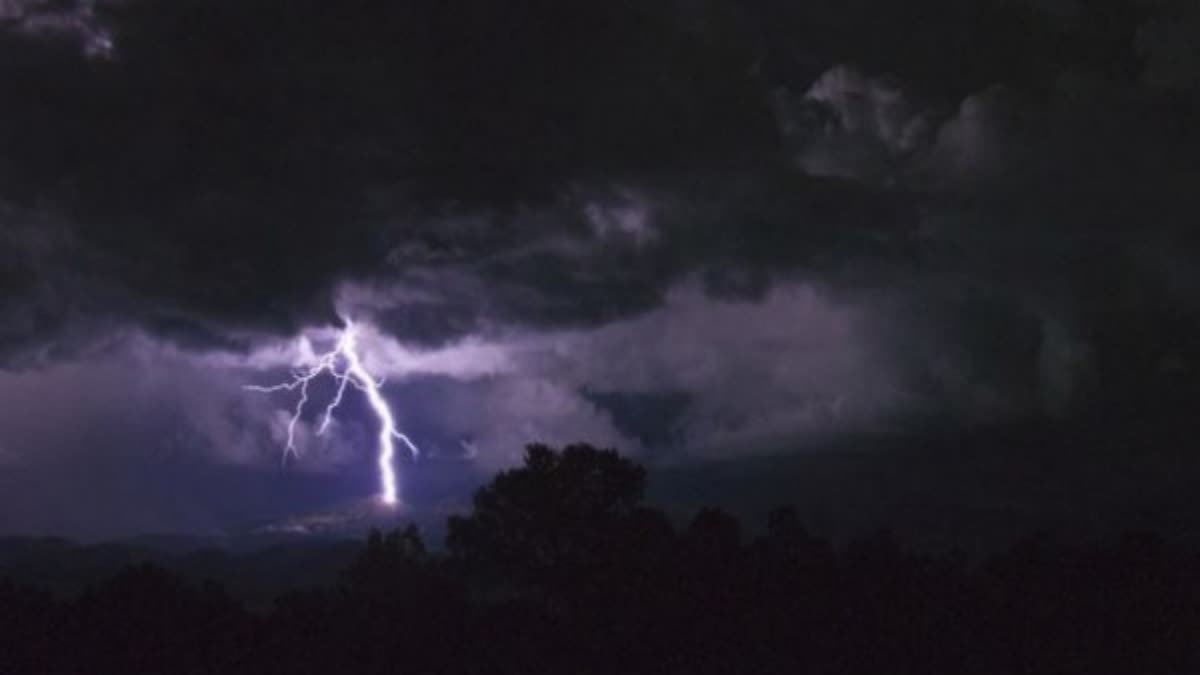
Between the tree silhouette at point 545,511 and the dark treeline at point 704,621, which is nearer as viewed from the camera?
the dark treeline at point 704,621

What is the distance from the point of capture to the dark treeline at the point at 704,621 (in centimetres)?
3984

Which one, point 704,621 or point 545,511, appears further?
point 545,511

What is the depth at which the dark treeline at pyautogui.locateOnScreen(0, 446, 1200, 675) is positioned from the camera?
131 feet

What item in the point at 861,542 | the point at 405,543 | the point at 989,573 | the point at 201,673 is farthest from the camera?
the point at 405,543

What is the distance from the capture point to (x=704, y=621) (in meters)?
41.8

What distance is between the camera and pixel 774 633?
135 feet

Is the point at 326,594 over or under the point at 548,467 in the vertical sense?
under

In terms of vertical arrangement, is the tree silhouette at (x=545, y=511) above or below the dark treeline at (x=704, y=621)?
above

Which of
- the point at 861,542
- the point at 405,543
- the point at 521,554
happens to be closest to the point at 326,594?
the point at 521,554

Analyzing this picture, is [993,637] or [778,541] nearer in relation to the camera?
[993,637]

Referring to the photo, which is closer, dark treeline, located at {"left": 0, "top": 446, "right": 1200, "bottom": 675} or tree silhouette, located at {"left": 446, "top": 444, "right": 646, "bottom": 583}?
dark treeline, located at {"left": 0, "top": 446, "right": 1200, "bottom": 675}

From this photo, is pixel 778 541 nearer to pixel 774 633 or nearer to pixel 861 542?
pixel 861 542

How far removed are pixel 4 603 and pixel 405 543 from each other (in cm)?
2734

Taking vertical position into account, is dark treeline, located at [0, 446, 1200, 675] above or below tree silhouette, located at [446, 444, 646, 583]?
below
